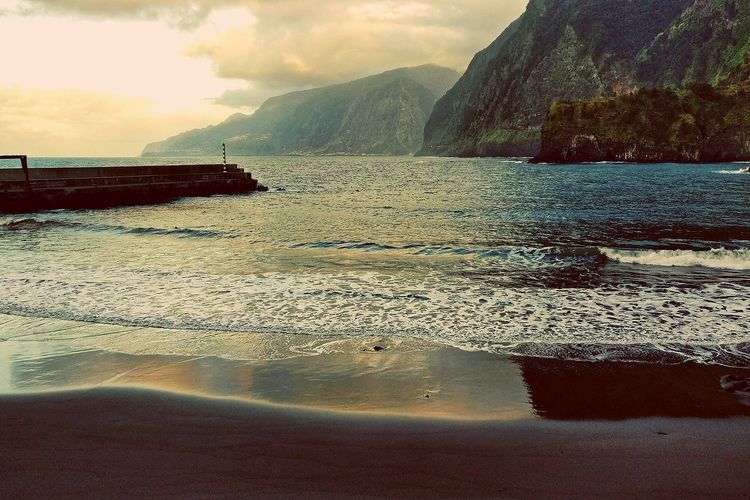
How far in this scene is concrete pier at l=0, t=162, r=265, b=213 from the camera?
114 ft

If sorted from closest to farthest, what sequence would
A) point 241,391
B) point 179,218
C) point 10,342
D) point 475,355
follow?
point 241,391
point 475,355
point 10,342
point 179,218

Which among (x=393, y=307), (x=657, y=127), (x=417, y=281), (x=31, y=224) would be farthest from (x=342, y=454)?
(x=657, y=127)

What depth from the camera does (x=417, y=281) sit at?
41.4 feet

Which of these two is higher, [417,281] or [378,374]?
[417,281]

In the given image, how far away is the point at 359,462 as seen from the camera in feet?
14.0

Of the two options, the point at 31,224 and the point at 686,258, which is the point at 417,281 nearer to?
the point at 686,258

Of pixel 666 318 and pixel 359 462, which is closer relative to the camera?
pixel 359 462

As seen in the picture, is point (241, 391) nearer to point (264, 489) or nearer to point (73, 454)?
point (73, 454)

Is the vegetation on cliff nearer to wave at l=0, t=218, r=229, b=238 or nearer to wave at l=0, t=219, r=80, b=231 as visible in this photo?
wave at l=0, t=218, r=229, b=238

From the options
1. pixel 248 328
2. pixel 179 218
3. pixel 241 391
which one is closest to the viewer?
pixel 241 391

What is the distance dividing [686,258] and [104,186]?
130 feet

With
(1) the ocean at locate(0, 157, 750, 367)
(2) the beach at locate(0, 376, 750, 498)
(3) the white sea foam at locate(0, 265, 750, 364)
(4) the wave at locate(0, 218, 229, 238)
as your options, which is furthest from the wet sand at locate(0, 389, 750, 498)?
(4) the wave at locate(0, 218, 229, 238)

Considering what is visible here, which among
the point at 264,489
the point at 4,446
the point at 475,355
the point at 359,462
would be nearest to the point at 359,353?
the point at 475,355

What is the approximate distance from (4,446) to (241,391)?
229cm
